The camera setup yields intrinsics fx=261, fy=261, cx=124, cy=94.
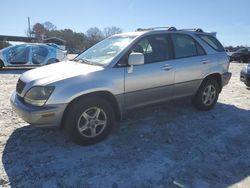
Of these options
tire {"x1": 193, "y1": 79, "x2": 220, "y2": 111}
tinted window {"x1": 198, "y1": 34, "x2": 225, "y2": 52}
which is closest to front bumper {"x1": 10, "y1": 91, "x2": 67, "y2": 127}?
tire {"x1": 193, "y1": 79, "x2": 220, "y2": 111}

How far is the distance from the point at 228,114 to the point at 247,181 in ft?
8.61

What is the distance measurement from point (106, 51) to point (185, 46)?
1.68m

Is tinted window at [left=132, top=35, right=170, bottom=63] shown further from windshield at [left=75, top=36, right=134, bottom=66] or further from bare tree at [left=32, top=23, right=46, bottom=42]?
bare tree at [left=32, top=23, right=46, bottom=42]

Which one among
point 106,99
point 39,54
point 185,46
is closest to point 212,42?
point 185,46

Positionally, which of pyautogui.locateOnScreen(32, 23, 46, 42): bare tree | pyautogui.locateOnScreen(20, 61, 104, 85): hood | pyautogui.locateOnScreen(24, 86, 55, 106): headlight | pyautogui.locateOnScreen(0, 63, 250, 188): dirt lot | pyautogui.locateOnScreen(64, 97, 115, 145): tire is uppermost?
pyautogui.locateOnScreen(32, 23, 46, 42): bare tree

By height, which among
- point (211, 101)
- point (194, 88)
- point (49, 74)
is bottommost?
point (211, 101)

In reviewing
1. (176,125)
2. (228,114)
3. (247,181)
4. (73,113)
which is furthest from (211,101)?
(73,113)

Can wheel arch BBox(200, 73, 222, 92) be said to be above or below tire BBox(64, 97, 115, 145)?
above

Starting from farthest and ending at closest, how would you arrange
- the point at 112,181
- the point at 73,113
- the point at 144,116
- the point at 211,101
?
the point at 211,101
the point at 144,116
the point at 73,113
the point at 112,181

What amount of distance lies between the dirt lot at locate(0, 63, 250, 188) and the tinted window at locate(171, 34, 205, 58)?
1305 mm

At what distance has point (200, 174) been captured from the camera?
337cm

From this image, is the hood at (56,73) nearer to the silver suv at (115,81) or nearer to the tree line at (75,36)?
the silver suv at (115,81)

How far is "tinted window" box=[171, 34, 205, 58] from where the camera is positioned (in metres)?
5.08

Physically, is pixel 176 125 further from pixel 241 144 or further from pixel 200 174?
pixel 200 174
